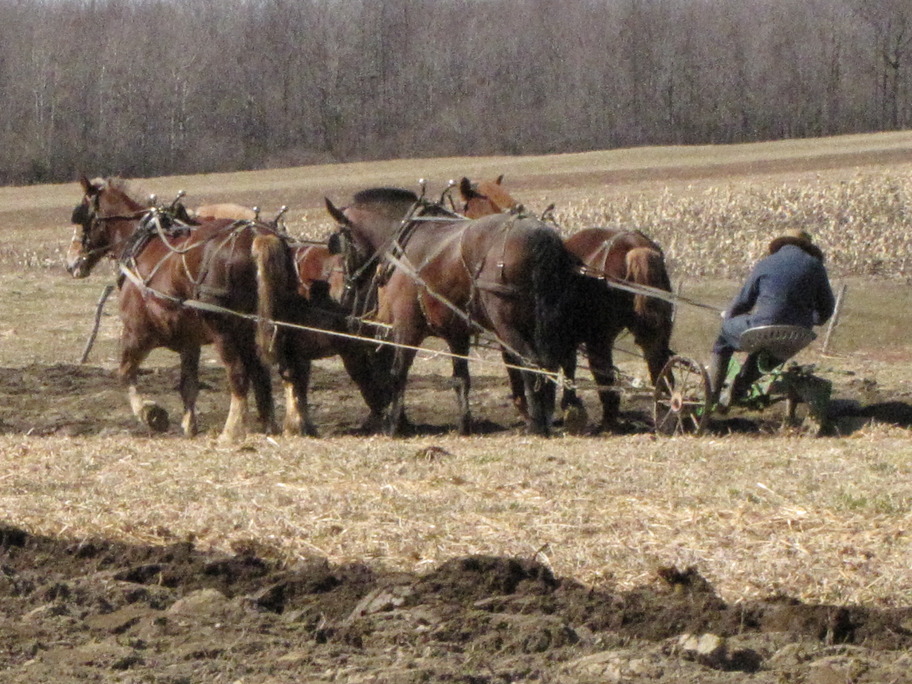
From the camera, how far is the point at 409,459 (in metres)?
9.12

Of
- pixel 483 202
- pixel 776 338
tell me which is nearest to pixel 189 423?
pixel 483 202

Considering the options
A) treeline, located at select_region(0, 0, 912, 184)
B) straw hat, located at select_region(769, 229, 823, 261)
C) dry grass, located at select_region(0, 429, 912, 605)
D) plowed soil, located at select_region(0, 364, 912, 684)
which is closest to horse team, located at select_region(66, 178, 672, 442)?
straw hat, located at select_region(769, 229, 823, 261)

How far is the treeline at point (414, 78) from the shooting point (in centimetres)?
7019

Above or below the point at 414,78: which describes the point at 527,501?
below

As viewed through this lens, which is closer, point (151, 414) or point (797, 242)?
point (797, 242)

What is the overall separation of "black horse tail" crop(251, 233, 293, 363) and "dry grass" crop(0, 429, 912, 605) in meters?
1.77

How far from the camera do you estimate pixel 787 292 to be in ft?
34.8

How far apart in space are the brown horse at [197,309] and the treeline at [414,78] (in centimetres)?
5314

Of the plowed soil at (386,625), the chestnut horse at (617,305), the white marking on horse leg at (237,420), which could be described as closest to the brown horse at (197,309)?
the white marking on horse leg at (237,420)

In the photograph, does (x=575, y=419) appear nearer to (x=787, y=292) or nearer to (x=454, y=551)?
(x=787, y=292)

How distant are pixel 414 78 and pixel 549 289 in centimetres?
7006

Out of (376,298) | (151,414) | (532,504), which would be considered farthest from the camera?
(376,298)

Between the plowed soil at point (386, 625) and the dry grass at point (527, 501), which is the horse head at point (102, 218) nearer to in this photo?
the dry grass at point (527, 501)

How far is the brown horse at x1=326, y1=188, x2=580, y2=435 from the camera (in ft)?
36.3
